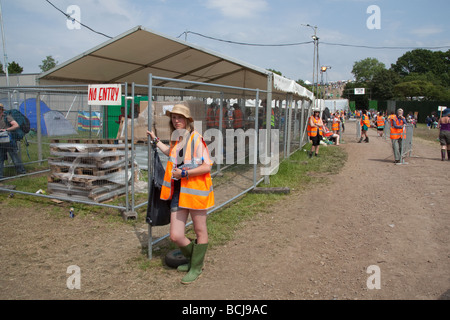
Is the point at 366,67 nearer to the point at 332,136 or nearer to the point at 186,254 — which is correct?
the point at 332,136

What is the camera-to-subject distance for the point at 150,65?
407 inches

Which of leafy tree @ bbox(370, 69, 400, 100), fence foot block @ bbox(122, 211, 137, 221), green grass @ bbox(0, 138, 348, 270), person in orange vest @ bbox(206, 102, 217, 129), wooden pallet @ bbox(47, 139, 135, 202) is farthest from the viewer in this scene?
leafy tree @ bbox(370, 69, 400, 100)

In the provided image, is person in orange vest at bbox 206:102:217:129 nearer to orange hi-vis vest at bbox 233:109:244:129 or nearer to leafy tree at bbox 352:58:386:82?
orange hi-vis vest at bbox 233:109:244:129

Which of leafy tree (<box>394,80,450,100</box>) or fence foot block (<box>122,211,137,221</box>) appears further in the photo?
leafy tree (<box>394,80,450,100</box>)

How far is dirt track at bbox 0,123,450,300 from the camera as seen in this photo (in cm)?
362

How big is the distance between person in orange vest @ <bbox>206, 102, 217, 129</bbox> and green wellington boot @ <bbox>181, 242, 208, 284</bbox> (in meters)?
2.91

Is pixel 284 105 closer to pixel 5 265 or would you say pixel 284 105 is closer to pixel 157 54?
pixel 157 54

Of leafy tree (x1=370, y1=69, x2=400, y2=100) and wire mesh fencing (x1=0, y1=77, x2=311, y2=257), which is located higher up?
leafy tree (x1=370, y1=69, x2=400, y2=100)

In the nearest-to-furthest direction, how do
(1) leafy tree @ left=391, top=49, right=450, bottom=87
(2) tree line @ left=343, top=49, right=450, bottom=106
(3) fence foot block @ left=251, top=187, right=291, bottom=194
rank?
(3) fence foot block @ left=251, top=187, right=291, bottom=194 → (2) tree line @ left=343, top=49, right=450, bottom=106 → (1) leafy tree @ left=391, top=49, right=450, bottom=87

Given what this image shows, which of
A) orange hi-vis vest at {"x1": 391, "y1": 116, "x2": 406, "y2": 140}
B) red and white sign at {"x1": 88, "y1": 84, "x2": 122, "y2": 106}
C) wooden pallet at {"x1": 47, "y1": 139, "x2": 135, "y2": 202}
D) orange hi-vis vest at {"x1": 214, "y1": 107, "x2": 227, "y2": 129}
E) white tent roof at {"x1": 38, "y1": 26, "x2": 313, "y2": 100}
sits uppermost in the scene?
white tent roof at {"x1": 38, "y1": 26, "x2": 313, "y2": 100}

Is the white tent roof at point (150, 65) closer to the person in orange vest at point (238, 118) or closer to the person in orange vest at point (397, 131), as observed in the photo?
the person in orange vest at point (238, 118)

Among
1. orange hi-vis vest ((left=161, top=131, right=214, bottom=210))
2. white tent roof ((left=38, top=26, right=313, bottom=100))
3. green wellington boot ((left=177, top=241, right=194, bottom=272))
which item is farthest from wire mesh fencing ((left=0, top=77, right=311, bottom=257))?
orange hi-vis vest ((left=161, top=131, right=214, bottom=210))

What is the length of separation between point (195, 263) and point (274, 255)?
119 cm

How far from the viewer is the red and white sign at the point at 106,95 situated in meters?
5.66
